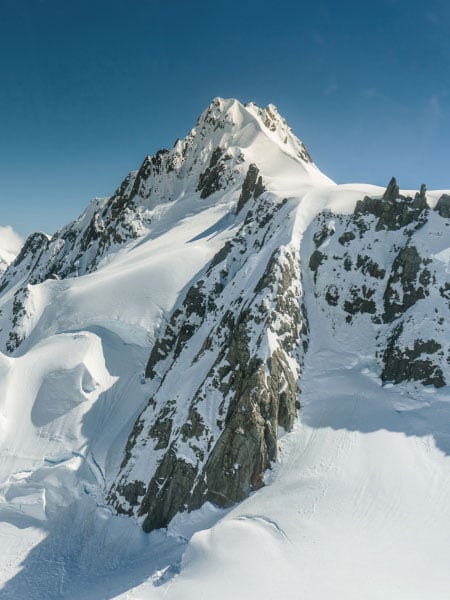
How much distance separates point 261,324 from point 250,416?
7.53m

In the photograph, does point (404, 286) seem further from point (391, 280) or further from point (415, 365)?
point (415, 365)

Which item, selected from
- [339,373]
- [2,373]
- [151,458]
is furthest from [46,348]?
[339,373]

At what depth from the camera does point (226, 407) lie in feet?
100

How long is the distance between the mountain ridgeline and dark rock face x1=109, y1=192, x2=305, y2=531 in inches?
3.9

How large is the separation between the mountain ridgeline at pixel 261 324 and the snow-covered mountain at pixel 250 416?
17 centimetres

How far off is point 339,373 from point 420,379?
5902mm

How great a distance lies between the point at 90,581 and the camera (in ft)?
86.4

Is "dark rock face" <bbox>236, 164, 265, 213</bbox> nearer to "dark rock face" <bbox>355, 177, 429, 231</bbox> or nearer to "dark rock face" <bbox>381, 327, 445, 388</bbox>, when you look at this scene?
"dark rock face" <bbox>355, 177, 429, 231</bbox>

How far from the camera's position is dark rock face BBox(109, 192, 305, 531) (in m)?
28.2

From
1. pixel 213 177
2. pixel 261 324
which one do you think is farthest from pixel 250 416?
pixel 213 177

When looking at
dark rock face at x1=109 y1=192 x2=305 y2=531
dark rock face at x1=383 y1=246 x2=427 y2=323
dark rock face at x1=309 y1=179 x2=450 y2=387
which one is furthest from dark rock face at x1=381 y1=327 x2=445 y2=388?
dark rock face at x1=109 y1=192 x2=305 y2=531

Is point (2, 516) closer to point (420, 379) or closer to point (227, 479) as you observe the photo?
point (227, 479)

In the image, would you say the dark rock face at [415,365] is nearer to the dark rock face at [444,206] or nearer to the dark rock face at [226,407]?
the dark rock face at [226,407]

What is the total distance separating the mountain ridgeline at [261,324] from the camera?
29234 millimetres
